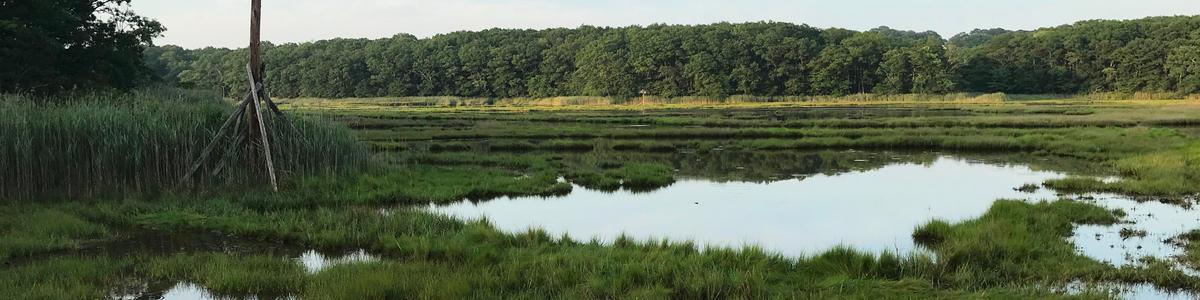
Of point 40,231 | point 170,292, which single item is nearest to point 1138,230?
point 170,292

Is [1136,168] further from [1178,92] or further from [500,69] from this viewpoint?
[500,69]

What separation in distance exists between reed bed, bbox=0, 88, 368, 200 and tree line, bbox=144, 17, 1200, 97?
3280 inches

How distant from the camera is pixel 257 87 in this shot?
53.9ft

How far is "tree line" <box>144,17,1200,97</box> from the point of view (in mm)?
103562

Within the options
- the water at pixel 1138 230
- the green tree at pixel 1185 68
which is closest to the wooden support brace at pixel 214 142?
the water at pixel 1138 230

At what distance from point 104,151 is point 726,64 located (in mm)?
106888

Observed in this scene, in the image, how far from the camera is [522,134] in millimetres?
36125

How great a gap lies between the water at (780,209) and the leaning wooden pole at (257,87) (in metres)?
3.71

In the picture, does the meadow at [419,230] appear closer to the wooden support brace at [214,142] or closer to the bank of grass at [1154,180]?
the bank of grass at [1154,180]

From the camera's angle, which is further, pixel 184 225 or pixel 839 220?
pixel 839 220

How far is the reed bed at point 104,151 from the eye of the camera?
1378 centimetres

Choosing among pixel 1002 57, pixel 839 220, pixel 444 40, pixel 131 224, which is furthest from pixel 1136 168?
pixel 444 40

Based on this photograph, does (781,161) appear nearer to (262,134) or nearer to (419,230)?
(262,134)

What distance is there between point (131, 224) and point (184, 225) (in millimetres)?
867
